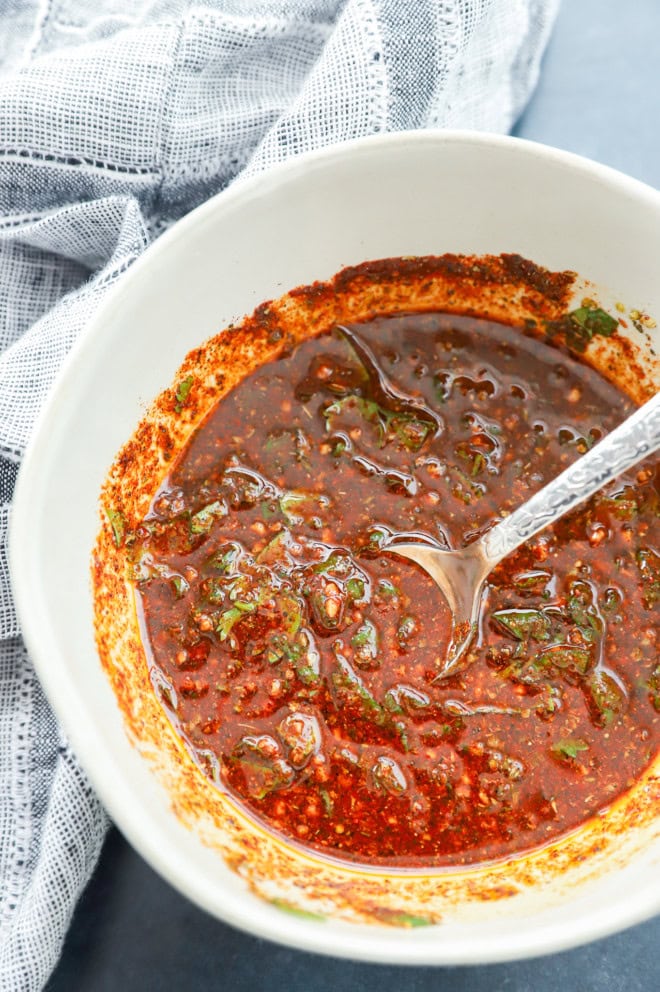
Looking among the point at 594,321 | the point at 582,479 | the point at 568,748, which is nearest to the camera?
the point at 582,479

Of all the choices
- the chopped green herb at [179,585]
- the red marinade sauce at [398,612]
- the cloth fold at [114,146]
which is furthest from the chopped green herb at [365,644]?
the cloth fold at [114,146]

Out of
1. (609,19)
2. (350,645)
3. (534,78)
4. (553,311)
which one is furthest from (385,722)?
(609,19)

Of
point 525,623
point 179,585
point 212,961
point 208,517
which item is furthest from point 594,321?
point 212,961

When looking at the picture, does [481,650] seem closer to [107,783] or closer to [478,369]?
[478,369]

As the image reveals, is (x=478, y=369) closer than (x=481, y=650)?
No

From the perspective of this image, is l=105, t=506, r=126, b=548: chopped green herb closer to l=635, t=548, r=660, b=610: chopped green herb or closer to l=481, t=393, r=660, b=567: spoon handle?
l=481, t=393, r=660, b=567: spoon handle

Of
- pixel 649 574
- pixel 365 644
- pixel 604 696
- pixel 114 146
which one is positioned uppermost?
pixel 114 146

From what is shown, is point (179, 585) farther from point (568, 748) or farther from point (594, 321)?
point (594, 321)
